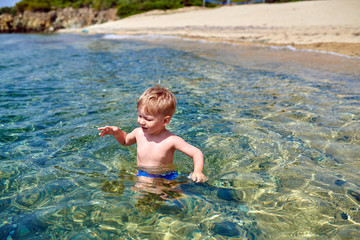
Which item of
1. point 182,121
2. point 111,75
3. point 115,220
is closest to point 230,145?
point 182,121

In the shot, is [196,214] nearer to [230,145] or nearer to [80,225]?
[80,225]

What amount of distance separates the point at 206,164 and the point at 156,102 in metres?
1.03

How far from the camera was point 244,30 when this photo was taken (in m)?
17.8

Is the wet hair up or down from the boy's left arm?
up

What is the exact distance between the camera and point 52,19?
5053cm

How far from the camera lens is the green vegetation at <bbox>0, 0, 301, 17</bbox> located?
39.7 metres

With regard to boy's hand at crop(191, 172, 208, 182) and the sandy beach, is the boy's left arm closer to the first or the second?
boy's hand at crop(191, 172, 208, 182)

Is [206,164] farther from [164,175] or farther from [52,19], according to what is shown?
[52,19]

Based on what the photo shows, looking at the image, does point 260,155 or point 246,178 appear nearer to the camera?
point 246,178

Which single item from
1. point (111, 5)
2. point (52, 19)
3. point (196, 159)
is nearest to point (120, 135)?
point (196, 159)

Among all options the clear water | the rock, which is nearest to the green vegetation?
the rock

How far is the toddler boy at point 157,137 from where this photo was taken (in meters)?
2.58

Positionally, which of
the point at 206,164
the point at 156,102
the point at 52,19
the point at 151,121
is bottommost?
the point at 206,164

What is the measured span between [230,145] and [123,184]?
1512mm
